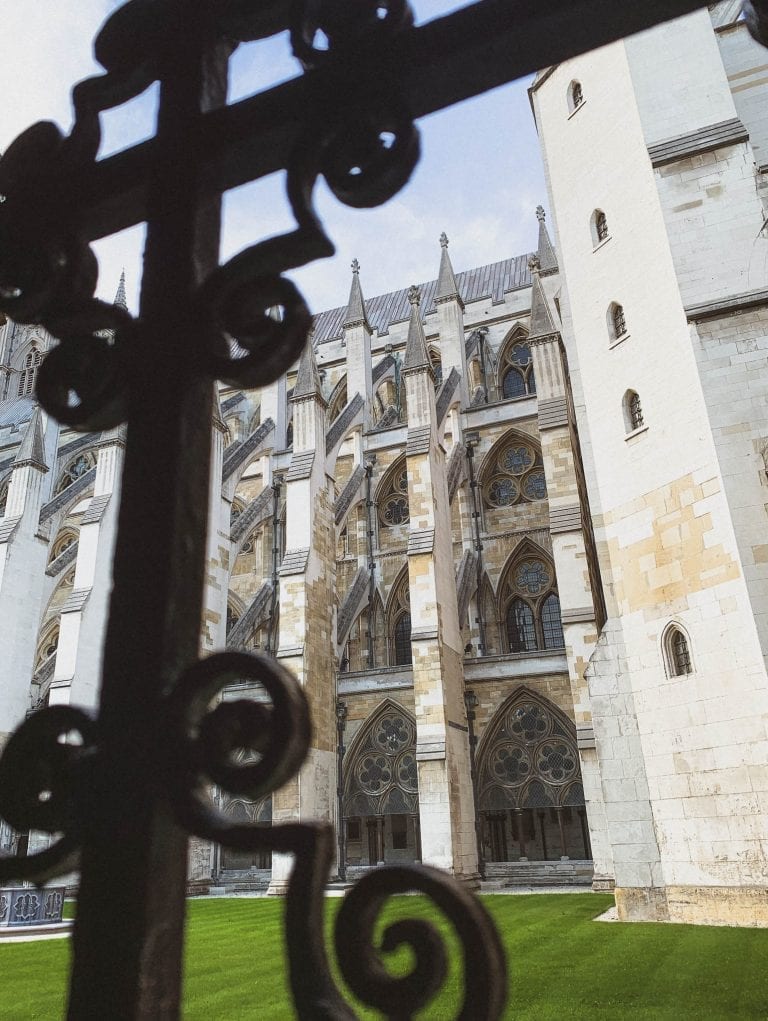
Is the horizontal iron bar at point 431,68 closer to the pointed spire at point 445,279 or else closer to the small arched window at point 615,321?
the small arched window at point 615,321

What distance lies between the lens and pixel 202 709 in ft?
3.24

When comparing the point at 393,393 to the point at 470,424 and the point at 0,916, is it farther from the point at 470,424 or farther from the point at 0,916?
the point at 0,916

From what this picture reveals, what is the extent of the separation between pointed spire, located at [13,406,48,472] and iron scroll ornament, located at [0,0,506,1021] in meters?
21.6

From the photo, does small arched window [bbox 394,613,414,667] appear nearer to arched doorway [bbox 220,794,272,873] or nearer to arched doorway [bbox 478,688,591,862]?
arched doorway [bbox 478,688,591,862]

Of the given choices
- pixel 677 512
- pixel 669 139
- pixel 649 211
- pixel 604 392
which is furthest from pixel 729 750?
pixel 669 139

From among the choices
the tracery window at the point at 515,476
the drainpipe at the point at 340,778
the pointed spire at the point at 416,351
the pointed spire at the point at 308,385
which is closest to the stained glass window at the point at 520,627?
the tracery window at the point at 515,476

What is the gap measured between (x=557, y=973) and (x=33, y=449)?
19.5m

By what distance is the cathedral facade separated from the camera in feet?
29.2

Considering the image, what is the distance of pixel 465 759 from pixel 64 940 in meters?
8.39

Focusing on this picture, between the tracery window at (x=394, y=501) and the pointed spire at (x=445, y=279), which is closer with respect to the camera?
the tracery window at (x=394, y=501)

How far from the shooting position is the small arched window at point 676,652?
9250 millimetres

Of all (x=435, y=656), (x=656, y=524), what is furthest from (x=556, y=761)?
(x=656, y=524)

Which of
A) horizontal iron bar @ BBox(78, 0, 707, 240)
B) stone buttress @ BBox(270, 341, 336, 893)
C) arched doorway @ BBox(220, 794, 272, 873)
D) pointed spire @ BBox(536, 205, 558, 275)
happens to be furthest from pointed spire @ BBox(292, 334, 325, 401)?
horizontal iron bar @ BBox(78, 0, 707, 240)

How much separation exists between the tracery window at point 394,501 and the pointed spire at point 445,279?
6.10 meters
